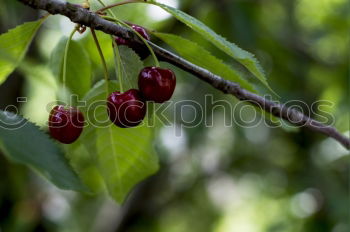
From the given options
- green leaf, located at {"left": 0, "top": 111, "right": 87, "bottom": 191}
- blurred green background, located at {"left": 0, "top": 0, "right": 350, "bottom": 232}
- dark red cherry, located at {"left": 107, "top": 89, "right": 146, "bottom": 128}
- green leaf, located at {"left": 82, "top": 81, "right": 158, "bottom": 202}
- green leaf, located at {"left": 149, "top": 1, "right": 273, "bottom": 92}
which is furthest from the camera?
blurred green background, located at {"left": 0, "top": 0, "right": 350, "bottom": 232}

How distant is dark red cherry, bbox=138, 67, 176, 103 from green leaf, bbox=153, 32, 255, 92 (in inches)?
2.5

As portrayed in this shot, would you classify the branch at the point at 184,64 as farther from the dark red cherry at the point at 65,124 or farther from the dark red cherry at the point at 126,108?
the dark red cherry at the point at 65,124

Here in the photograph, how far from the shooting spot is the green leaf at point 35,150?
3.27ft

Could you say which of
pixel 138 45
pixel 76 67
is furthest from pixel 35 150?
pixel 76 67

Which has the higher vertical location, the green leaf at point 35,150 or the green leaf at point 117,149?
the green leaf at point 35,150

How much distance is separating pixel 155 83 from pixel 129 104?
7 cm

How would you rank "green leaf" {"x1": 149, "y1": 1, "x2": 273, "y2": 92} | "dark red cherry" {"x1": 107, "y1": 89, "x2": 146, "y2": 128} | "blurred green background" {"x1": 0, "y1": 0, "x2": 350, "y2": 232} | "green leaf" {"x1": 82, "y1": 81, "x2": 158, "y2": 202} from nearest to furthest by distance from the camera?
"green leaf" {"x1": 149, "y1": 1, "x2": 273, "y2": 92}, "dark red cherry" {"x1": 107, "y1": 89, "x2": 146, "y2": 128}, "green leaf" {"x1": 82, "y1": 81, "x2": 158, "y2": 202}, "blurred green background" {"x1": 0, "y1": 0, "x2": 350, "y2": 232}

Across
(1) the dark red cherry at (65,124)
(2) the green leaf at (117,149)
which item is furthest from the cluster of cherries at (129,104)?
(2) the green leaf at (117,149)

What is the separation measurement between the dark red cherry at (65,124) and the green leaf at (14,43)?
0.50ft

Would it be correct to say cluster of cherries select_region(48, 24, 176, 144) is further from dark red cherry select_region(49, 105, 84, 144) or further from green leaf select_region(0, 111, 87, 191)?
green leaf select_region(0, 111, 87, 191)

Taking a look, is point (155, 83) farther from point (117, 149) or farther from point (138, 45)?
point (117, 149)

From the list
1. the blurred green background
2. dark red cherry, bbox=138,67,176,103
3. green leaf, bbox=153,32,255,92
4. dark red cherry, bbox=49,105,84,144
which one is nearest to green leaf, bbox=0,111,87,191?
dark red cherry, bbox=49,105,84,144

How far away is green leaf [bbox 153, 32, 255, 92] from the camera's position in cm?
128

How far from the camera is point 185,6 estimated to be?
3225 mm
